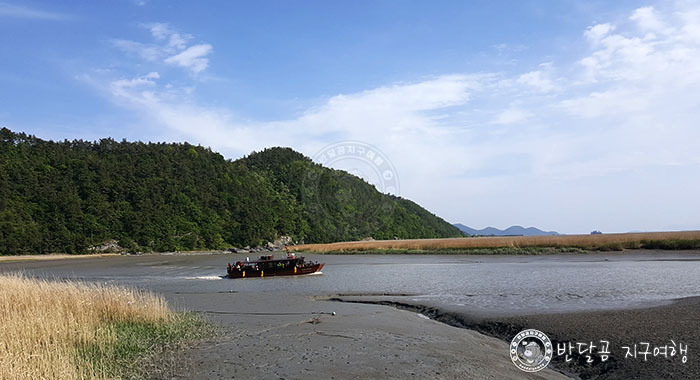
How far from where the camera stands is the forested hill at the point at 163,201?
320 feet

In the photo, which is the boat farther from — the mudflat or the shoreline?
the shoreline

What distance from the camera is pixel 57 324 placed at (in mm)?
12211

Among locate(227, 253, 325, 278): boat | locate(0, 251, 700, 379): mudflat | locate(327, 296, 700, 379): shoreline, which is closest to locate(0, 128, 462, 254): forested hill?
locate(227, 253, 325, 278): boat

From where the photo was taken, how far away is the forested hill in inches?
3839

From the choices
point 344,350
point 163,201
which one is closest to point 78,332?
point 344,350

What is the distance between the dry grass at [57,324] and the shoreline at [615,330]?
10.4 m

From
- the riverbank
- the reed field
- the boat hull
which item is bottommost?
the boat hull

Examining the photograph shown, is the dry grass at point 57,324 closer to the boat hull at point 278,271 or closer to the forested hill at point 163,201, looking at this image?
the boat hull at point 278,271

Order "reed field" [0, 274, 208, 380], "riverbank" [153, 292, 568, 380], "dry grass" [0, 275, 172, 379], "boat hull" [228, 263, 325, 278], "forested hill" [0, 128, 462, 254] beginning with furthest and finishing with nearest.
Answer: "forested hill" [0, 128, 462, 254] → "boat hull" [228, 263, 325, 278] → "riverbank" [153, 292, 568, 380] → "reed field" [0, 274, 208, 380] → "dry grass" [0, 275, 172, 379]

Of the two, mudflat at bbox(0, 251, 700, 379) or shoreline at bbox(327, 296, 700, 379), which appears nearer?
shoreline at bbox(327, 296, 700, 379)

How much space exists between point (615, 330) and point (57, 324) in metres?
15.1

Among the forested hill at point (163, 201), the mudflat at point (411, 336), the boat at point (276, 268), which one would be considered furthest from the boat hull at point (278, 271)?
the forested hill at point (163, 201)

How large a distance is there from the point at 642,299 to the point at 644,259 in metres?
28.6

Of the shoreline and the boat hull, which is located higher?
the shoreline
